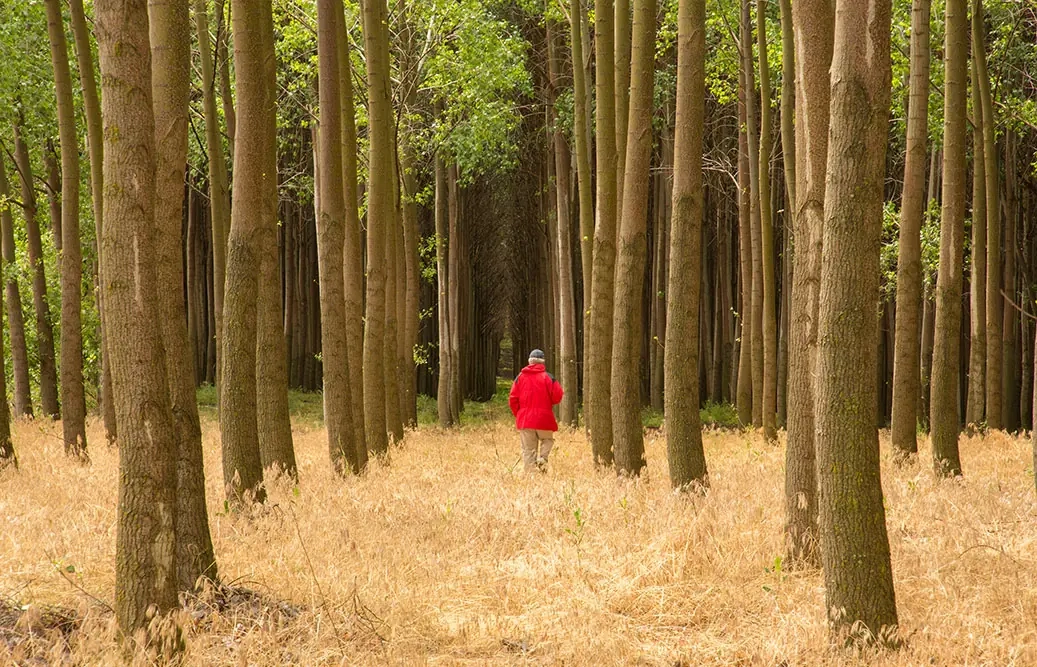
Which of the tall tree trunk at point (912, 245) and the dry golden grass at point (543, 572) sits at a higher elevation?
the tall tree trunk at point (912, 245)

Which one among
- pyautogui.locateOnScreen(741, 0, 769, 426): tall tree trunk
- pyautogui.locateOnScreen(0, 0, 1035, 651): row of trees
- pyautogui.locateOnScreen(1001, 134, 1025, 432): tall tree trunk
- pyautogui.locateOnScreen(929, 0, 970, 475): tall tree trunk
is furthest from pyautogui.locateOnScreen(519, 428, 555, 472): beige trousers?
pyautogui.locateOnScreen(1001, 134, 1025, 432): tall tree trunk

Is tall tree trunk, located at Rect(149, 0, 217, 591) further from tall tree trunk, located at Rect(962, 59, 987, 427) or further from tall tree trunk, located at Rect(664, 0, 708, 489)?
tall tree trunk, located at Rect(962, 59, 987, 427)

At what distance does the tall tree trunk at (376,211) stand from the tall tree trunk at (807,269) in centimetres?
663

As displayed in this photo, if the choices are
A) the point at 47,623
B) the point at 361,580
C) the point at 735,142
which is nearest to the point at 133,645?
the point at 47,623

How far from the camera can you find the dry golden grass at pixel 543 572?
5.45 metres

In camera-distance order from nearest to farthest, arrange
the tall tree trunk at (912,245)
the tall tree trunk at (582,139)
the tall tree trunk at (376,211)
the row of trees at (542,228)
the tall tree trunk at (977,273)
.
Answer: the row of trees at (542,228) → the tall tree trunk at (912,245) → the tall tree trunk at (376,211) → the tall tree trunk at (582,139) → the tall tree trunk at (977,273)

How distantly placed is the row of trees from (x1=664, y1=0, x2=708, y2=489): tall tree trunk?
0.03 metres

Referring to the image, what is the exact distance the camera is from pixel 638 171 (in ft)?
34.7

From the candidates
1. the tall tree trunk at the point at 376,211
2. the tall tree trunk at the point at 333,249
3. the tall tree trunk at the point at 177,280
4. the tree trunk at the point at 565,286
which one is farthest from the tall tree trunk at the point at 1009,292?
the tall tree trunk at the point at 177,280

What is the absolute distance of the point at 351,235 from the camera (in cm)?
1286

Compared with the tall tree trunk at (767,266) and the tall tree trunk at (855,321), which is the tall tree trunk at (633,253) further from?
the tall tree trunk at (767,266)

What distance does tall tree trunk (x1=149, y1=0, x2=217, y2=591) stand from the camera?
6.11 metres

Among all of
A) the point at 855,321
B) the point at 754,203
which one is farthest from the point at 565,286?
the point at 855,321

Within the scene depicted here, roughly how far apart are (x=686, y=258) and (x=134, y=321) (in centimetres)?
626
